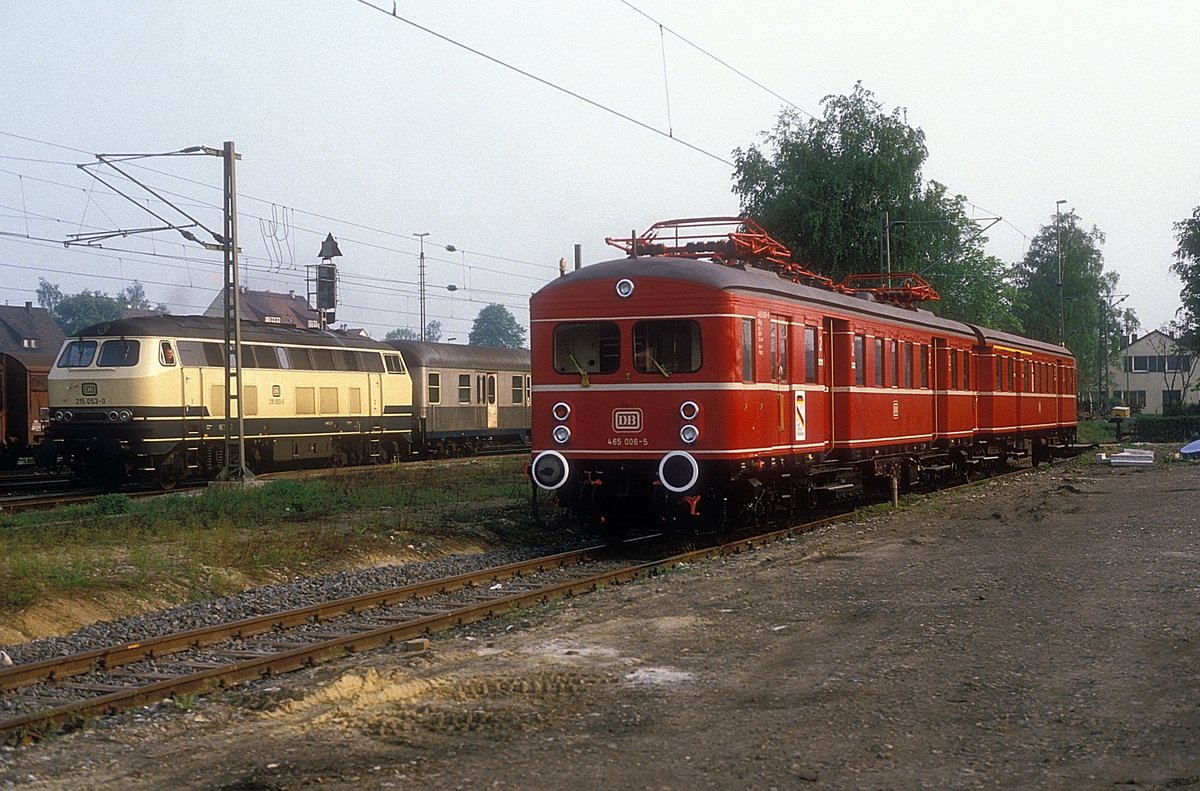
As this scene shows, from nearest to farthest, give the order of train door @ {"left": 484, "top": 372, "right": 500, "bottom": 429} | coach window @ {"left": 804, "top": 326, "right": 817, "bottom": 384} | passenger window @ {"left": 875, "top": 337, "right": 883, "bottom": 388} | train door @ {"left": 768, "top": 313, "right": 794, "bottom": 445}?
train door @ {"left": 768, "top": 313, "right": 794, "bottom": 445} → coach window @ {"left": 804, "top": 326, "right": 817, "bottom": 384} → passenger window @ {"left": 875, "top": 337, "right": 883, "bottom": 388} → train door @ {"left": 484, "top": 372, "right": 500, "bottom": 429}

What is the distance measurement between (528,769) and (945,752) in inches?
86.0

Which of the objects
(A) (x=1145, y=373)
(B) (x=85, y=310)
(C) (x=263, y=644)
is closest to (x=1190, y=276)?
(A) (x=1145, y=373)

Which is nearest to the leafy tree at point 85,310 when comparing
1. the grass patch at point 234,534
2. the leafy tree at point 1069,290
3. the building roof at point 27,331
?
the building roof at point 27,331

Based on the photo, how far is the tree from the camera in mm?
157750

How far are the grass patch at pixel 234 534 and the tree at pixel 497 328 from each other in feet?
443

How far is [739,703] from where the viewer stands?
762 cm

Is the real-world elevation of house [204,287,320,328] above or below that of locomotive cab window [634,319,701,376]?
above

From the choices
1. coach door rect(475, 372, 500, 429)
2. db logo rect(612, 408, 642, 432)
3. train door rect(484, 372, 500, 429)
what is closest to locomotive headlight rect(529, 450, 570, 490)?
db logo rect(612, 408, 642, 432)

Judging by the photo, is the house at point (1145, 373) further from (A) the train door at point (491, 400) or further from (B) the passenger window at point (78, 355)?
(B) the passenger window at point (78, 355)

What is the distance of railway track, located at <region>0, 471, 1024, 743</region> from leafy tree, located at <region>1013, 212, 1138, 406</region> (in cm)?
7222

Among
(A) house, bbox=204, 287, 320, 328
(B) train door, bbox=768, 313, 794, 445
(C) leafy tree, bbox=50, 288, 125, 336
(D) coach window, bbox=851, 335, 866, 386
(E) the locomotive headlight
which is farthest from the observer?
(C) leafy tree, bbox=50, 288, 125, 336

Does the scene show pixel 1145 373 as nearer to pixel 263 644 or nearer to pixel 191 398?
pixel 191 398

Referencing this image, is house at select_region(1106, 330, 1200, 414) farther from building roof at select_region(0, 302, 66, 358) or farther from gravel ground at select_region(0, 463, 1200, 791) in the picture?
gravel ground at select_region(0, 463, 1200, 791)

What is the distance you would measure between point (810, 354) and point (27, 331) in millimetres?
72482
